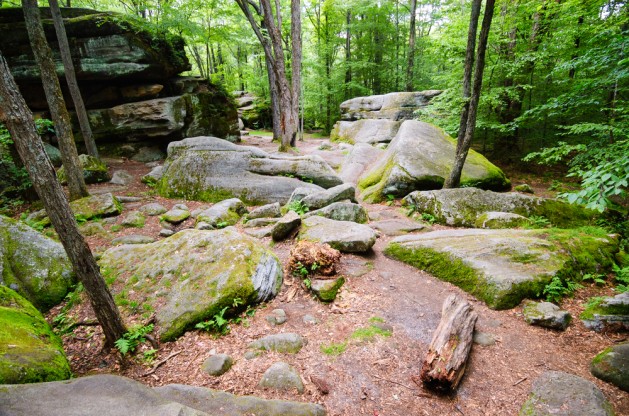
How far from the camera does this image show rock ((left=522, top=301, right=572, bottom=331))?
3818mm

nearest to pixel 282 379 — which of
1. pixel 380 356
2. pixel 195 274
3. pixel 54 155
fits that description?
pixel 380 356

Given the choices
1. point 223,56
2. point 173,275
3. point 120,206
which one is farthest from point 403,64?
point 173,275

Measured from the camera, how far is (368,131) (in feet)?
59.0

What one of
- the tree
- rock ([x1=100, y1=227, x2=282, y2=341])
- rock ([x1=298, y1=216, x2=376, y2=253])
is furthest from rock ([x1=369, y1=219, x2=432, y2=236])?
the tree

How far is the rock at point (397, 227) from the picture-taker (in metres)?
6.97

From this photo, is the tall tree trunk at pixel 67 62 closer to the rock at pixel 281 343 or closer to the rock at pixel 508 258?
the rock at pixel 281 343

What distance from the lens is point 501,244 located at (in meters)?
5.09

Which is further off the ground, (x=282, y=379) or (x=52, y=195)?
(x=52, y=195)

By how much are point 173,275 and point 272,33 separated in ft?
36.2

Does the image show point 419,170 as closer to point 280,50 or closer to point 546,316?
point 546,316

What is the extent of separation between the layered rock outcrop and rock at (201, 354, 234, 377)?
533 inches

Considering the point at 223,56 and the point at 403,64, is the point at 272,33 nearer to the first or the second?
the point at 403,64

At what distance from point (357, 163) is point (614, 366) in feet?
33.1

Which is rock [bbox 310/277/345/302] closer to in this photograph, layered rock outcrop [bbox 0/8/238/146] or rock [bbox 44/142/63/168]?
layered rock outcrop [bbox 0/8/238/146]
